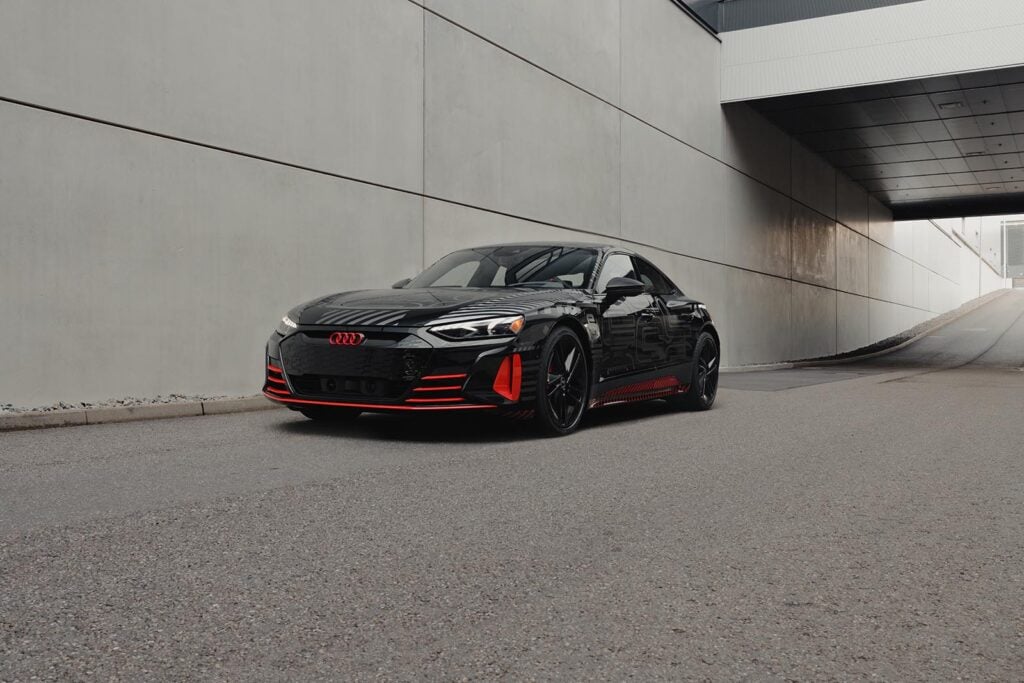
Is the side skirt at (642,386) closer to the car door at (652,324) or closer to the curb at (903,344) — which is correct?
the car door at (652,324)

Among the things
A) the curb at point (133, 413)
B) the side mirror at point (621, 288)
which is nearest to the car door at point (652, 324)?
the side mirror at point (621, 288)

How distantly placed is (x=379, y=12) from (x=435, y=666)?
392 inches

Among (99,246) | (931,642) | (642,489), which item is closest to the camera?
(931,642)

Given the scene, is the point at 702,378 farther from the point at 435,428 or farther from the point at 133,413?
the point at 133,413

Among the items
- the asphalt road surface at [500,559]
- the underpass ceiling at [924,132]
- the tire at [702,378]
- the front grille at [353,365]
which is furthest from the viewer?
the underpass ceiling at [924,132]

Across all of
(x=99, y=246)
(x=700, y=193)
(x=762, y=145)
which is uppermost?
(x=762, y=145)

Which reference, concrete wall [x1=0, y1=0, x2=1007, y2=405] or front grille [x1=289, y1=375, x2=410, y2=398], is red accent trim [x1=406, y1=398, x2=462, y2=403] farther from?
concrete wall [x1=0, y1=0, x2=1007, y2=405]

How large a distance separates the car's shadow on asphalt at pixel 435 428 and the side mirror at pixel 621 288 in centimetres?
103

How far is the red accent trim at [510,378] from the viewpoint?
621 centimetres

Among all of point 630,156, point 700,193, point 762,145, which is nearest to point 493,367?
point 630,156

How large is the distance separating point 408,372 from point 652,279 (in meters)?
3.29

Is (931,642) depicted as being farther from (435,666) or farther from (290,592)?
(290,592)

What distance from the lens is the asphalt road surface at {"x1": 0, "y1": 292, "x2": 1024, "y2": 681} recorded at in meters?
2.49

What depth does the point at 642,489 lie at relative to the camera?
15.9ft
